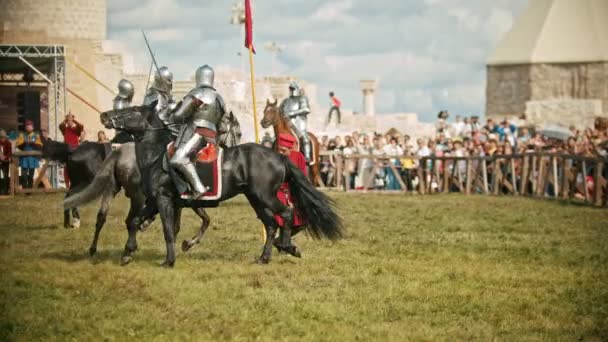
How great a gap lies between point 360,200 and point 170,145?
13217 mm

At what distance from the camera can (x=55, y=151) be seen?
57.2 ft

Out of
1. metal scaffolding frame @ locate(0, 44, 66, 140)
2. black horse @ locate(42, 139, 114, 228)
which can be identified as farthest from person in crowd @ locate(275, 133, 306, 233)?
metal scaffolding frame @ locate(0, 44, 66, 140)

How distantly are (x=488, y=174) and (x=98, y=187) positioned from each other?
18.2 meters

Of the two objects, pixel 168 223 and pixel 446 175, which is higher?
pixel 168 223

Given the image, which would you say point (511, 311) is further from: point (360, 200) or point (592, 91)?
point (592, 91)

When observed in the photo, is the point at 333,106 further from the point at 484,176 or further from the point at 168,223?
the point at 168,223

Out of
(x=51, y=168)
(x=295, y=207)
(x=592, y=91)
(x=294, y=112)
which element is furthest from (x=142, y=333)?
(x=592, y=91)

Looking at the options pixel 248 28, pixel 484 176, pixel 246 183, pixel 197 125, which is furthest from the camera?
pixel 484 176

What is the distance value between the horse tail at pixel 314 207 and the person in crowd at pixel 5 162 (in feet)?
47.9

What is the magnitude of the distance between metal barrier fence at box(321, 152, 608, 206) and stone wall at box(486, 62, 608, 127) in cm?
3617

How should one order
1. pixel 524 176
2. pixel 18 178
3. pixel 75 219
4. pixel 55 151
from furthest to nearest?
pixel 524 176, pixel 18 178, pixel 75 219, pixel 55 151

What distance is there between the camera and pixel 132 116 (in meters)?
14.5

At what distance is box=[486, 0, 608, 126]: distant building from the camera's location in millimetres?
71375

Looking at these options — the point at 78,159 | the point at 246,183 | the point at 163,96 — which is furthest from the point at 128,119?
the point at 78,159
